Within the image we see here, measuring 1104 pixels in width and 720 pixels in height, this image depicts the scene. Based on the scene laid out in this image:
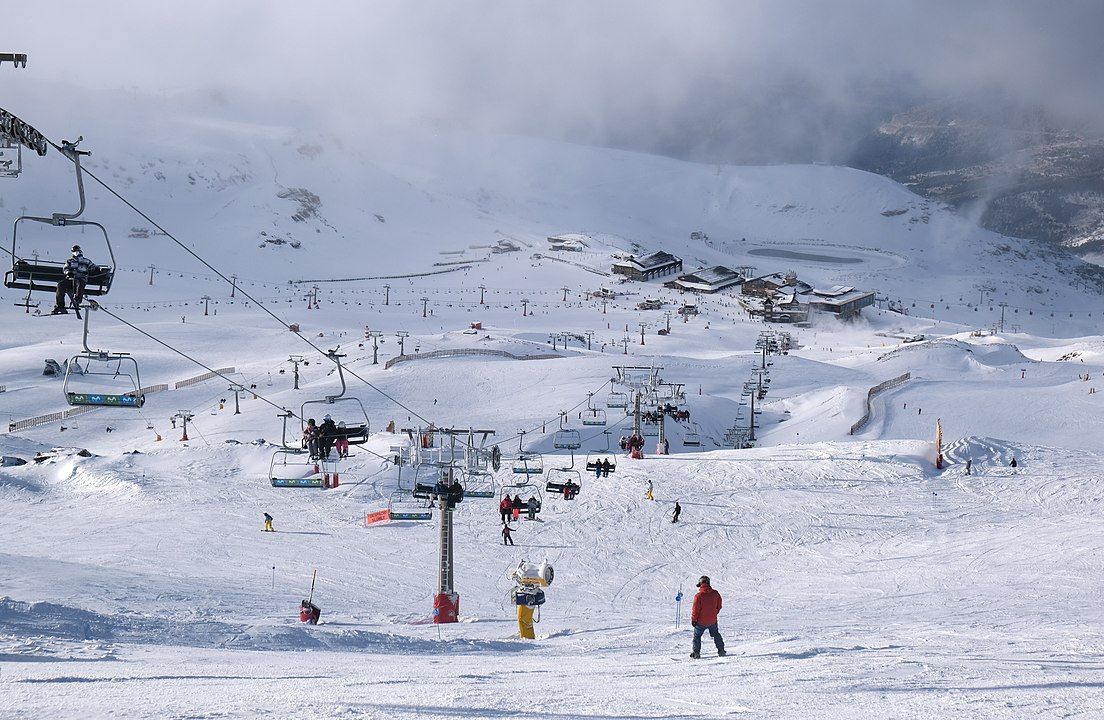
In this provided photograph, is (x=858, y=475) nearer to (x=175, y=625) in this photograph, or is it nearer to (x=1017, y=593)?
(x=1017, y=593)

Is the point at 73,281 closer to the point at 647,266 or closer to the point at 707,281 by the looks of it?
the point at 707,281

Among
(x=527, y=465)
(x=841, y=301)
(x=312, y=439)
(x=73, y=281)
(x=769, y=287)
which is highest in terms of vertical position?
(x=769, y=287)

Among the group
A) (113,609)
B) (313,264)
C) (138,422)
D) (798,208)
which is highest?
(798,208)

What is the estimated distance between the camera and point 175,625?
42.2ft

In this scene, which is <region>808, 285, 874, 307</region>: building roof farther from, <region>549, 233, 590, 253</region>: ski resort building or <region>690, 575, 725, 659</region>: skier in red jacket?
<region>690, 575, 725, 659</region>: skier in red jacket

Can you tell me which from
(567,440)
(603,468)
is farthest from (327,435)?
(567,440)

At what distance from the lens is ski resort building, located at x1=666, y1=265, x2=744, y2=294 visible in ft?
310

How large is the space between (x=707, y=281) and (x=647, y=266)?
5550 millimetres

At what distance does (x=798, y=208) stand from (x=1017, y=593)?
485ft

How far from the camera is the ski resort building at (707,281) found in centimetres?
9438

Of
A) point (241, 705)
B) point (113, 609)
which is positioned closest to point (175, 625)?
point (113, 609)

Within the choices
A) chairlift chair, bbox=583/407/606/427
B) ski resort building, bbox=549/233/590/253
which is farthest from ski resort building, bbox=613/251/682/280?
chairlift chair, bbox=583/407/606/427

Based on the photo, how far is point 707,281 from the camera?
96.4m

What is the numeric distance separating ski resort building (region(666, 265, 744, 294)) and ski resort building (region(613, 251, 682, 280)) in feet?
8.04
